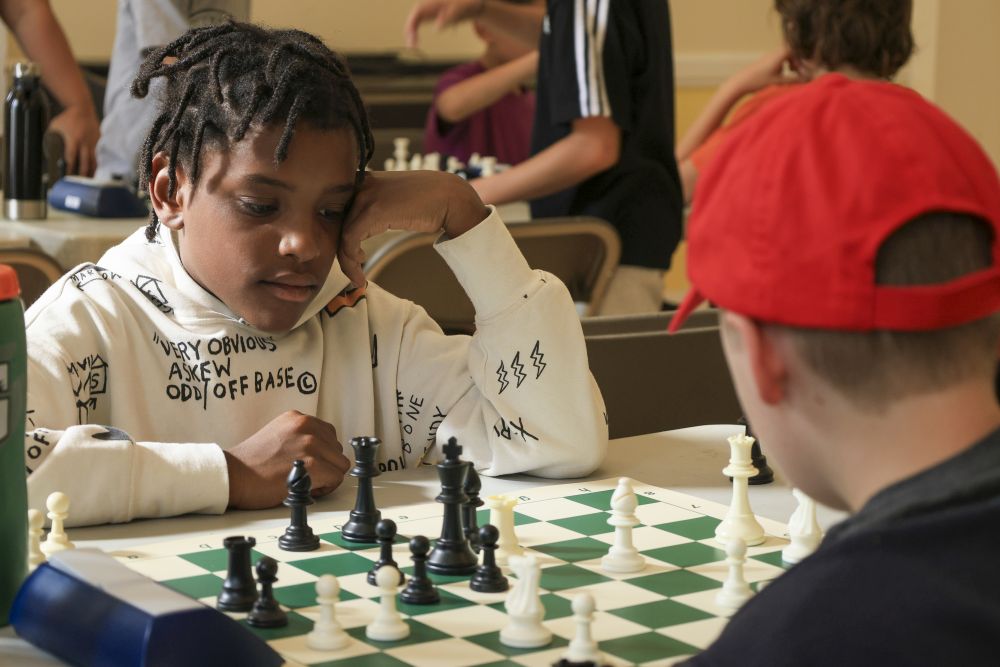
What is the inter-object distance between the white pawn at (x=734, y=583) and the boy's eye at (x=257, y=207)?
0.71 metres

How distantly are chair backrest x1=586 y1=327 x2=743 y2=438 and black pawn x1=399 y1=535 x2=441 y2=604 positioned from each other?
0.92m

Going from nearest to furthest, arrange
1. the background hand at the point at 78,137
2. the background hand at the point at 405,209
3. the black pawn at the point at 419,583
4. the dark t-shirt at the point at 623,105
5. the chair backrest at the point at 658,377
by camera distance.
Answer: the black pawn at the point at 419,583 < the background hand at the point at 405,209 < the chair backrest at the point at 658,377 < the dark t-shirt at the point at 623,105 < the background hand at the point at 78,137

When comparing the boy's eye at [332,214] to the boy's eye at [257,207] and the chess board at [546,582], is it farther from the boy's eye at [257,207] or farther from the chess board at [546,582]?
the chess board at [546,582]

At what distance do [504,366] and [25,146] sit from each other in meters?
1.85

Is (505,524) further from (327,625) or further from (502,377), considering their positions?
(502,377)

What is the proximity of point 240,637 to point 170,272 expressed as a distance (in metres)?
0.88

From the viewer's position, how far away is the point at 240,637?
96 centimetres

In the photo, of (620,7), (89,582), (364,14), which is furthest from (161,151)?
(364,14)

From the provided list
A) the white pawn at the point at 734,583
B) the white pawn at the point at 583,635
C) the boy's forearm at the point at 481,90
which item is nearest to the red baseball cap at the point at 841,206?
the white pawn at the point at 583,635

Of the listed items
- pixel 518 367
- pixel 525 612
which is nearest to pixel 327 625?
pixel 525 612

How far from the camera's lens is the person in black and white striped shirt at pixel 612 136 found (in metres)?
3.06

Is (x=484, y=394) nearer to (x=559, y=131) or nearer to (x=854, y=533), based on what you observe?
(x=854, y=533)

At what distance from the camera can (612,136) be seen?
313 centimetres

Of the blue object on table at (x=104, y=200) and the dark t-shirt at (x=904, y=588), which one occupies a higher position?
the blue object on table at (x=104, y=200)
